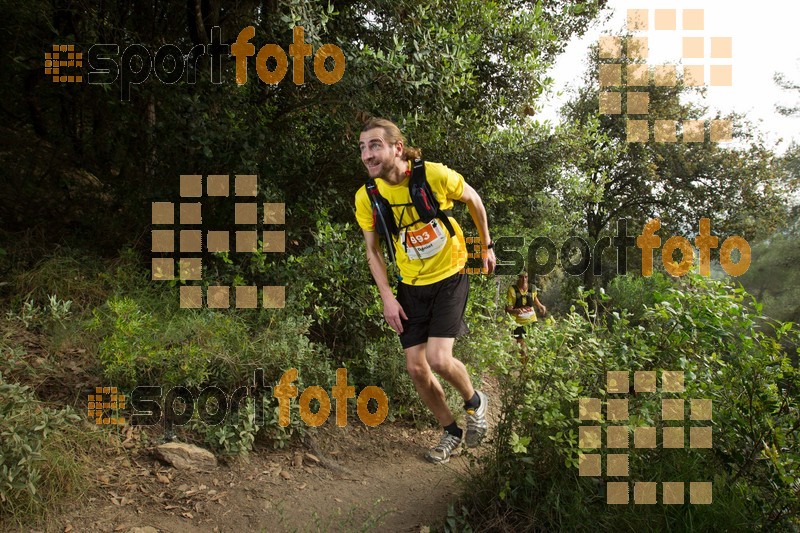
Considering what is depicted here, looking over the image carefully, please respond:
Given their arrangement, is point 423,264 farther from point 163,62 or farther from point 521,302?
point 521,302

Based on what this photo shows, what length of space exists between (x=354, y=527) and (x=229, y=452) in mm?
1231

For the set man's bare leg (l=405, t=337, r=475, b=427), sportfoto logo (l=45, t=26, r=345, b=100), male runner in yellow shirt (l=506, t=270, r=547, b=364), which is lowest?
man's bare leg (l=405, t=337, r=475, b=427)

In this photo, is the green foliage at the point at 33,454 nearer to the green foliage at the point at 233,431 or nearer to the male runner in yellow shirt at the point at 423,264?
the green foliage at the point at 233,431

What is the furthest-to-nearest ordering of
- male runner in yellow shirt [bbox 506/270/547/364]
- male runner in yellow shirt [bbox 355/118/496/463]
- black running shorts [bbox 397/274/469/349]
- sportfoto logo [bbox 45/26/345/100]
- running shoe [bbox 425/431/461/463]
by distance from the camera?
male runner in yellow shirt [bbox 506/270/547/364], sportfoto logo [bbox 45/26/345/100], running shoe [bbox 425/431/461/463], black running shorts [bbox 397/274/469/349], male runner in yellow shirt [bbox 355/118/496/463]

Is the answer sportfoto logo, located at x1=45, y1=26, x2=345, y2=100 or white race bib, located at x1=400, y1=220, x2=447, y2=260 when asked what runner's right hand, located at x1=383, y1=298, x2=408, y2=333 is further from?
sportfoto logo, located at x1=45, y1=26, x2=345, y2=100

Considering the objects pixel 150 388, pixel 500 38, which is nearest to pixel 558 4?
pixel 500 38

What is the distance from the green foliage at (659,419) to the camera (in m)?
2.92

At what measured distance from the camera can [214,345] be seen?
472 centimetres

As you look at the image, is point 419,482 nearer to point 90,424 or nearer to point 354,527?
point 354,527

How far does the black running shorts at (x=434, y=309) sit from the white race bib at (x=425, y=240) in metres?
0.25

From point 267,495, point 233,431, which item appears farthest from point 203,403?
point 267,495

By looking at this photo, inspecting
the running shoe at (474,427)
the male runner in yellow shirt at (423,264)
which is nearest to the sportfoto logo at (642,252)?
the male runner in yellow shirt at (423,264)

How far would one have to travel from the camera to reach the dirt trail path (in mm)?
3518

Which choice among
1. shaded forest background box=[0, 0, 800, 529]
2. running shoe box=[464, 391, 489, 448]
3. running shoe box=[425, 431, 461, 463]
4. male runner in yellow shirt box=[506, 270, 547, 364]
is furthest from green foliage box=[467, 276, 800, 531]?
male runner in yellow shirt box=[506, 270, 547, 364]
